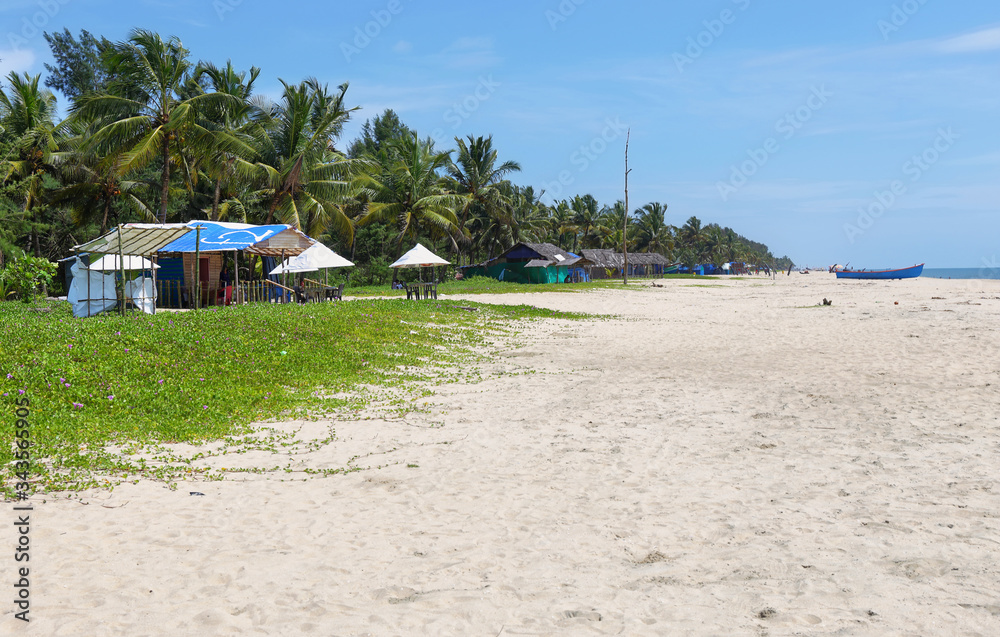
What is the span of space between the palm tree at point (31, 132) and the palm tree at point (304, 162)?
934 centimetres

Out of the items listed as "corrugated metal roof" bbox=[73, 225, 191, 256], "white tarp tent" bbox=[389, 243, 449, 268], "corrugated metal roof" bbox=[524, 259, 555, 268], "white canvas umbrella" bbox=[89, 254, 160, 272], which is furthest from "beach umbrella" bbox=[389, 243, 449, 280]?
"corrugated metal roof" bbox=[524, 259, 555, 268]

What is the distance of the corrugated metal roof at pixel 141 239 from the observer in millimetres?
16828

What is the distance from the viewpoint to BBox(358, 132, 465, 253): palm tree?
4250cm

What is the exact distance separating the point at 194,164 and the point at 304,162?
534 centimetres

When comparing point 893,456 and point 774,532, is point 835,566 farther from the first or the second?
point 893,456

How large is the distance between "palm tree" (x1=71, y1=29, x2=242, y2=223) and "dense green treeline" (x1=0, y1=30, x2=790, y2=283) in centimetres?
5

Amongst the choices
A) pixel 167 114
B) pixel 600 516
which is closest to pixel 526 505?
pixel 600 516

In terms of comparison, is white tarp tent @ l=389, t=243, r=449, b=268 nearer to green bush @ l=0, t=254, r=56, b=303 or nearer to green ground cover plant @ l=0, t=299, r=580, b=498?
green ground cover plant @ l=0, t=299, r=580, b=498

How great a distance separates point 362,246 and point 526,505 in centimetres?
4475

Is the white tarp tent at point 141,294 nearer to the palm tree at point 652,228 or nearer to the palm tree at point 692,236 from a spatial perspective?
the palm tree at point 652,228

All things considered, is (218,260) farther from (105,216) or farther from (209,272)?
(105,216)

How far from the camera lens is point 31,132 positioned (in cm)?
2947

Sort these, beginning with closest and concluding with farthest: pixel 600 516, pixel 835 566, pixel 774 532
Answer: pixel 835 566
pixel 774 532
pixel 600 516

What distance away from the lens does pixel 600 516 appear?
18.3ft
